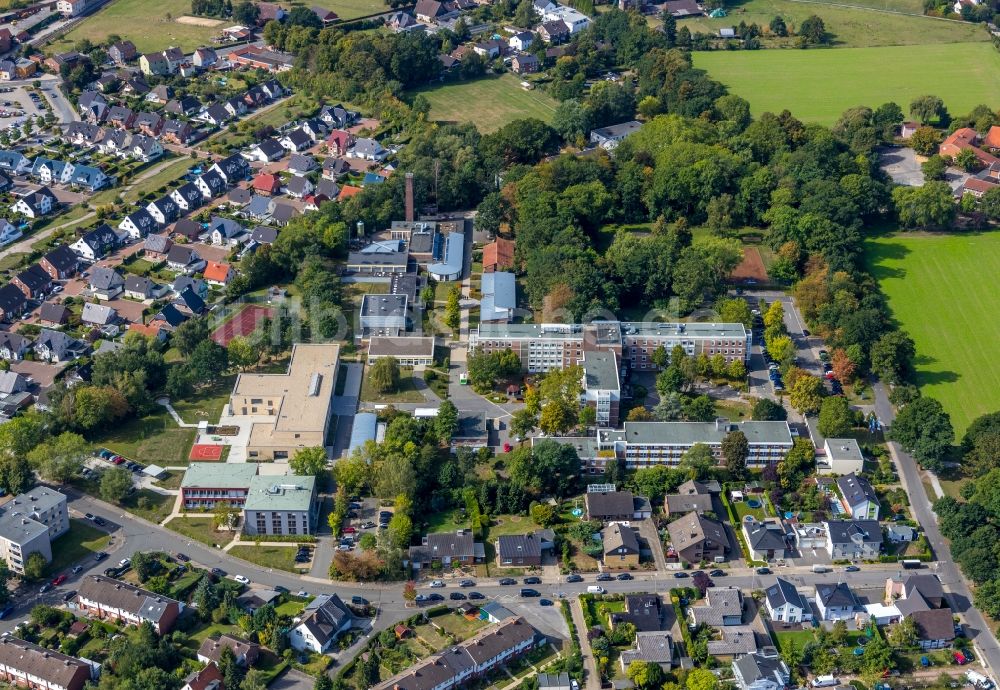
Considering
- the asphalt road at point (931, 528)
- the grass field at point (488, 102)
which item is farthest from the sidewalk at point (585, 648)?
the grass field at point (488, 102)

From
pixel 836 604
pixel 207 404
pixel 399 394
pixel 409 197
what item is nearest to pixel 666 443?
pixel 836 604

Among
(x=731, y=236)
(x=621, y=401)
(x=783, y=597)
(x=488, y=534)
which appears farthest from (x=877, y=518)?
(x=731, y=236)

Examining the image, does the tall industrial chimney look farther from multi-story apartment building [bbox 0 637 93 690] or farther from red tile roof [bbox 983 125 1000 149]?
red tile roof [bbox 983 125 1000 149]

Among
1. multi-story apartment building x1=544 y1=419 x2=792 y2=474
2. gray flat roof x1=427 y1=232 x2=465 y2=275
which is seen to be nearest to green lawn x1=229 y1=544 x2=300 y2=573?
multi-story apartment building x1=544 y1=419 x2=792 y2=474

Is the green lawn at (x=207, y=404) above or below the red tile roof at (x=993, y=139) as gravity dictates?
below

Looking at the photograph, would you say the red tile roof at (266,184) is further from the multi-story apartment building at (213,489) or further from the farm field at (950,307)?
the farm field at (950,307)

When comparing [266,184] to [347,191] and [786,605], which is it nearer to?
[347,191]

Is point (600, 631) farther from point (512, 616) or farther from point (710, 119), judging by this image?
point (710, 119)
